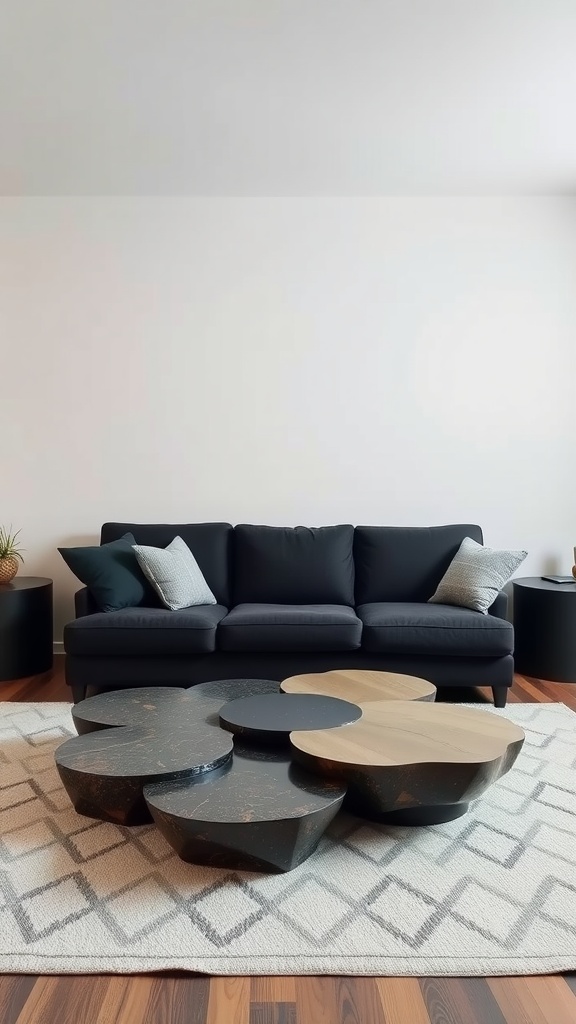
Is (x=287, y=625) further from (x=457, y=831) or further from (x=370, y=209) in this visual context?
(x=370, y=209)

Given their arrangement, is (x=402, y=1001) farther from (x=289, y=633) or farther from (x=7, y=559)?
(x=7, y=559)

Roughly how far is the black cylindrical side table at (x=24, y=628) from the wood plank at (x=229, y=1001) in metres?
2.90

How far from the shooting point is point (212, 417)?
4.75 m

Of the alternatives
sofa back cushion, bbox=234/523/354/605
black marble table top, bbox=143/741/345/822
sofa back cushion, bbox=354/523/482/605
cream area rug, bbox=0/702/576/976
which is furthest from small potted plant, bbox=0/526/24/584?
black marble table top, bbox=143/741/345/822

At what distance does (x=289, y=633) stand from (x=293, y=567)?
2.25 ft

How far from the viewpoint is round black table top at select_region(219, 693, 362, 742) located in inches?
92.7

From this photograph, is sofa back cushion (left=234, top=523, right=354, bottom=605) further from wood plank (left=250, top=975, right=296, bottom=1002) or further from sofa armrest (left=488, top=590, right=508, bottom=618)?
wood plank (left=250, top=975, right=296, bottom=1002)

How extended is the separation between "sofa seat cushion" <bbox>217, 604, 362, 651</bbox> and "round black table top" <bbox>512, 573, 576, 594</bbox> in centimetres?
122

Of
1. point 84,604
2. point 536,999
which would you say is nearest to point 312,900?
point 536,999

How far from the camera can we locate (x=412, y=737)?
7.50 feet

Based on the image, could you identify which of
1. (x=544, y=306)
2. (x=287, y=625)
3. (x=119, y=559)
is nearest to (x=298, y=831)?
(x=287, y=625)

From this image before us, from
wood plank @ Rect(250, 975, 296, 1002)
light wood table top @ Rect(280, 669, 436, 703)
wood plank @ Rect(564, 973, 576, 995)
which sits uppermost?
light wood table top @ Rect(280, 669, 436, 703)

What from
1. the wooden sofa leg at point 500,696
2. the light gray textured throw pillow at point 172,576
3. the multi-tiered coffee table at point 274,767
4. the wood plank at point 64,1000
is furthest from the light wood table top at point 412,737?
the light gray textured throw pillow at point 172,576

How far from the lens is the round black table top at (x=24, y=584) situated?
13.6 ft
